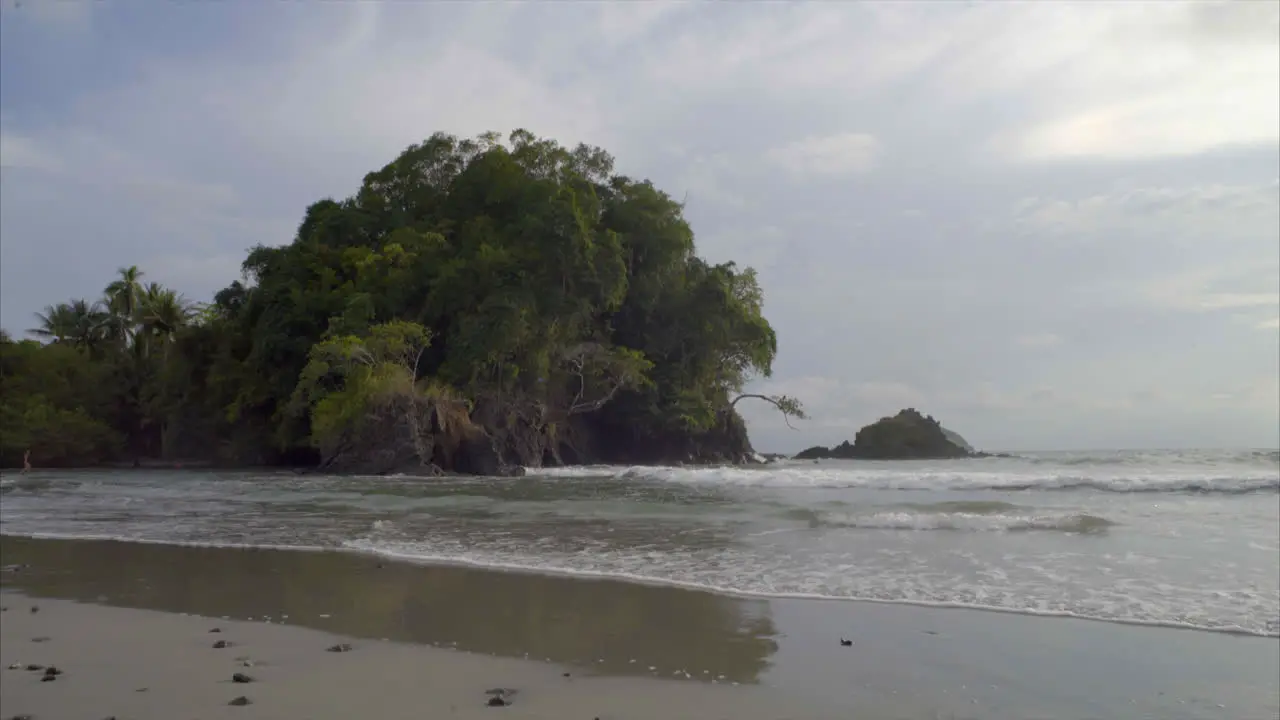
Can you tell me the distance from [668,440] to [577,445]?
12.1ft

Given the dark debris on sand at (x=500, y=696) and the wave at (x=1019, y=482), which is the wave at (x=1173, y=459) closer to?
the wave at (x=1019, y=482)

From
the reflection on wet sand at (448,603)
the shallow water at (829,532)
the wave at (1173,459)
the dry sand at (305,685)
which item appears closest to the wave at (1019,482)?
the shallow water at (829,532)

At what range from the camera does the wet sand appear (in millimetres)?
3801

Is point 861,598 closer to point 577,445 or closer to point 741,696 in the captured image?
point 741,696

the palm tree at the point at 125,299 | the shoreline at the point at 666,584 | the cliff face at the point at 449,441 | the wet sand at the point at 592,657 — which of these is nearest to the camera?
the wet sand at the point at 592,657

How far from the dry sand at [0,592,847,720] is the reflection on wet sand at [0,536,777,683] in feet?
0.88

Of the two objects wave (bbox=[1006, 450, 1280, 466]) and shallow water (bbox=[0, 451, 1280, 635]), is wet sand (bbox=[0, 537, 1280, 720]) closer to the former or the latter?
shallow water (bbox=[0, 451, 1280, 635])

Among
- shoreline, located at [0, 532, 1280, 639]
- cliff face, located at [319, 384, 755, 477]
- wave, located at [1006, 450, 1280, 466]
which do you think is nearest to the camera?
shoreline, located at [0, 532, 1280, 639]

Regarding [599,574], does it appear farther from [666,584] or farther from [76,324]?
[76,324]

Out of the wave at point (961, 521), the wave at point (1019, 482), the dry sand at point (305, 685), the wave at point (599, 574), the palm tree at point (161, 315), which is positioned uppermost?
the palm tree at point (161, 315)

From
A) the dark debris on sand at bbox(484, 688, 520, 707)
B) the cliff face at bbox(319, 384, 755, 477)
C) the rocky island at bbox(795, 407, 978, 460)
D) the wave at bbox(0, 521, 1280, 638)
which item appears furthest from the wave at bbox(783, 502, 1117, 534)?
the rocky island at bbox(795, 407, 978, 460)

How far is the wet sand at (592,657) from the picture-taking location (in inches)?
150

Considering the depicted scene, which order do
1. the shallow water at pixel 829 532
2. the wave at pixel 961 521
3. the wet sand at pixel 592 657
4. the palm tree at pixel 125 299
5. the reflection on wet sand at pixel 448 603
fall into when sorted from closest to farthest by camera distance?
the wet sand at pixel 592 657 < the reflection on wet sand at pixel 448 603 < the shallow water at pixel 829 532 < the wave at pixel 961 521 < the palm tree at pixel 125 299

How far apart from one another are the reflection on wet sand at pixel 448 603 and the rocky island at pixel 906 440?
129 ft
